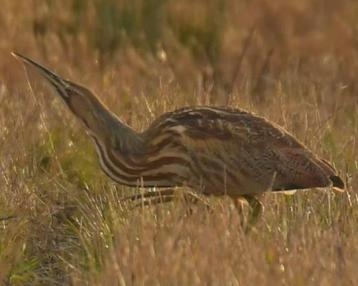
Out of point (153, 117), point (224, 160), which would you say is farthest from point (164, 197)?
point (153, 117)

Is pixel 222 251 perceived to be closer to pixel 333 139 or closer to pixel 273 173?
pixel 273 173

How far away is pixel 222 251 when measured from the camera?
13.7 feet

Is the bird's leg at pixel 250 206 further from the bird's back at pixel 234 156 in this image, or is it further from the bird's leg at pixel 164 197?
the bird's leg at pixel 164 197

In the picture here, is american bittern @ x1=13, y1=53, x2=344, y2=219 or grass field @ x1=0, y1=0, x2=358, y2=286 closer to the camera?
grass field @ x1=0, y1=0, x2=358, y2=286

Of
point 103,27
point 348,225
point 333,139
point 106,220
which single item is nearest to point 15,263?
point 106,220

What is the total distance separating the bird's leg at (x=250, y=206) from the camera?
196 inches

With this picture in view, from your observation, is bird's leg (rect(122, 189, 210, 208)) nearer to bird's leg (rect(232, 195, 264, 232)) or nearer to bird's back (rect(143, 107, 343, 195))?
bird's back (rect(143, 107, 343, 195))

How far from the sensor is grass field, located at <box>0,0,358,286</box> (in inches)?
164

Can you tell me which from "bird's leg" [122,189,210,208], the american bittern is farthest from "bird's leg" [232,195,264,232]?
"bird's leg" [122,189,210,208]

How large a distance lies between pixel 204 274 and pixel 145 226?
464 mm

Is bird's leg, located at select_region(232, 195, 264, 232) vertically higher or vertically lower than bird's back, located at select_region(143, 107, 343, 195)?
lower

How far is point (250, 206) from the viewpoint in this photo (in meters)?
5.11

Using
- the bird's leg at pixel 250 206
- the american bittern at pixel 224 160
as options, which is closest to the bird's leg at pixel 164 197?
the american bittern at pixel 224 160

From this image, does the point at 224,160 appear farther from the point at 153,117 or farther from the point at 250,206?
the point at 153,117
